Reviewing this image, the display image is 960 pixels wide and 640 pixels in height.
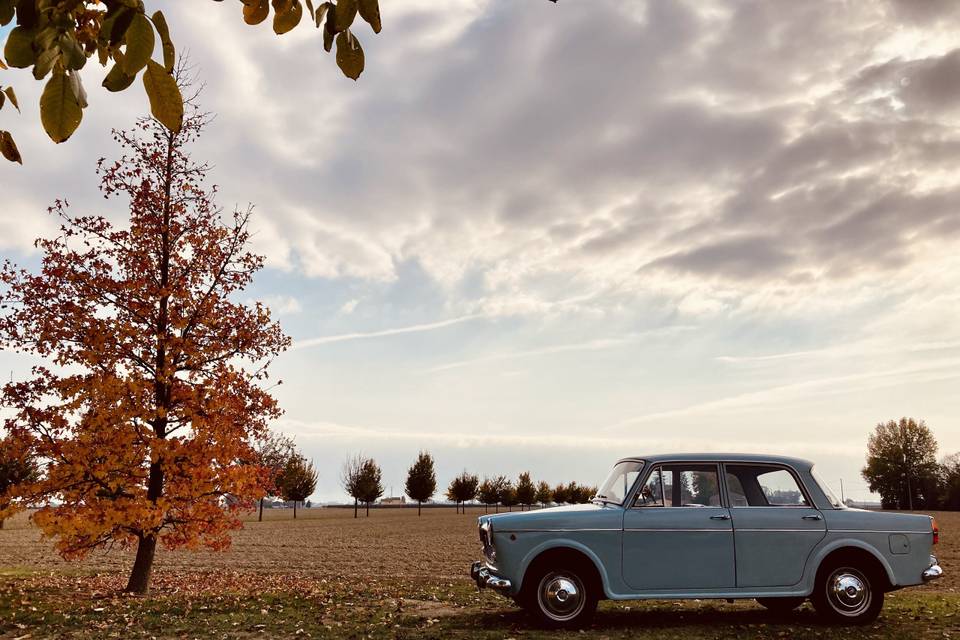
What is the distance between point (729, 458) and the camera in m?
9.66

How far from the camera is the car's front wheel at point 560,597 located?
888 cm

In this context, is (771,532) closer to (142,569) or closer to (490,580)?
(490,580)

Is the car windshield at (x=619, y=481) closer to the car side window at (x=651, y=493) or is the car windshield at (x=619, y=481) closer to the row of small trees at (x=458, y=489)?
the car side window at (x=651, y=493)

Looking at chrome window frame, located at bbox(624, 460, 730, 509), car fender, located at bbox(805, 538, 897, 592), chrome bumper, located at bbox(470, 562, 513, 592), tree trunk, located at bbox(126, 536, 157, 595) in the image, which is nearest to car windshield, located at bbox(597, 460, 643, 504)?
chrome window frame, located at bbox(624, 460, 730, 509)

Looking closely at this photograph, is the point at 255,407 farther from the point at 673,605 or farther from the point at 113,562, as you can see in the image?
the point at 113,562

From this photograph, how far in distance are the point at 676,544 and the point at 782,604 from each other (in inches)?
91.5

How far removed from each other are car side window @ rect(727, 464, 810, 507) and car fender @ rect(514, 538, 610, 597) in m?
1.85

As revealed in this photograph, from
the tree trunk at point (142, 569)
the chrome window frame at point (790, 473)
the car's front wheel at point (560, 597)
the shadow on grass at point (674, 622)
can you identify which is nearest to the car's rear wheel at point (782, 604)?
the shadow on grass at point (674, 622)

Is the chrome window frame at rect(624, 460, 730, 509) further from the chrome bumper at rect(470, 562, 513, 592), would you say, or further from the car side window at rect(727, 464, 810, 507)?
the chrome bumper at rect(470, 562, 513, 592)

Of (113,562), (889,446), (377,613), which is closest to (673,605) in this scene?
(377,613)

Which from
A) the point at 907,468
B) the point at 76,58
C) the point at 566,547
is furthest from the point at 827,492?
the point at 907,468

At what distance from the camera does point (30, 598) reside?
12695mm

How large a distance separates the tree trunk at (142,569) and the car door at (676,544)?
929 cm

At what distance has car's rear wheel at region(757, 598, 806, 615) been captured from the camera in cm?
1010
